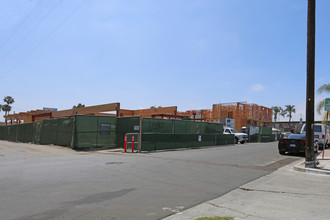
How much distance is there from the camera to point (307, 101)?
1134 centimetres

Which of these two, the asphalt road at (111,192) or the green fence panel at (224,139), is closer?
the asphalt road at (111,192)

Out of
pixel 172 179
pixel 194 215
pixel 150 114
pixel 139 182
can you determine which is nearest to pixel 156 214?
pixel 194 215

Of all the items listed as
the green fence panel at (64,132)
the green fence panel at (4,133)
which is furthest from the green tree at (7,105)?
the green fence panel at (64,132)

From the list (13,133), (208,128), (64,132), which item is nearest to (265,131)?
(208,128)

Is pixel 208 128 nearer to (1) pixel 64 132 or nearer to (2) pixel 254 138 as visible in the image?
(2) pixel 254 138

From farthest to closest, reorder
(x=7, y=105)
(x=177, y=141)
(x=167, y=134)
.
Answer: (x=7, y=105)
(x=177, y=141)
(x=167, y=134)

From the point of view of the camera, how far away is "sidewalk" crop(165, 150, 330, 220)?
4.96 metres

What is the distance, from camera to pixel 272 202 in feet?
19.2

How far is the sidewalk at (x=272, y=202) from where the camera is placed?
496 cm

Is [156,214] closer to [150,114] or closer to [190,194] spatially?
[190,194]

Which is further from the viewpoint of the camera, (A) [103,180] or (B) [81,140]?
(B) [81,140]

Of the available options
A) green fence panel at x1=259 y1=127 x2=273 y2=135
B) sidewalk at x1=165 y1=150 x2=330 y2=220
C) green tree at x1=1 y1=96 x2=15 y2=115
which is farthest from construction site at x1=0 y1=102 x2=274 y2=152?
green tree at x1=1 y1=96 x2=15 y2=115

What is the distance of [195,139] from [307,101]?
1278 cm

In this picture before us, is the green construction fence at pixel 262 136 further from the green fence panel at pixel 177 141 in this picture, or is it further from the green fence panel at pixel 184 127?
the green fence panel at pixel 184 127
